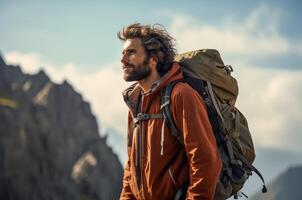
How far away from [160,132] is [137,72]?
0.84m

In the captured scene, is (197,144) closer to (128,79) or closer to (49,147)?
(128,79)

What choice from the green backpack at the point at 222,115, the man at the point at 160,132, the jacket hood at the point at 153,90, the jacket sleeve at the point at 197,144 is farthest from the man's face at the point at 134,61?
the jacket sleeve at the point at 197,144

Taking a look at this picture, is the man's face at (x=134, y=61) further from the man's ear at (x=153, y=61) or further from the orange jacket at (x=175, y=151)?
the orange jacket at (x=175, y=151)

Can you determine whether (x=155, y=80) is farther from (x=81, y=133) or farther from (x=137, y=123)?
(x=81, y=133)

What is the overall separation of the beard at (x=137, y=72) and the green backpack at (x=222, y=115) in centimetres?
43

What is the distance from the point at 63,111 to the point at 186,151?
18121 centimetres

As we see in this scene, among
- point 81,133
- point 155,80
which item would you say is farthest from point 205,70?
point 81,133

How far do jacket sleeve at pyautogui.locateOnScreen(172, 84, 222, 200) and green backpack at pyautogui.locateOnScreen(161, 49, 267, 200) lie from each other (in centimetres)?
17

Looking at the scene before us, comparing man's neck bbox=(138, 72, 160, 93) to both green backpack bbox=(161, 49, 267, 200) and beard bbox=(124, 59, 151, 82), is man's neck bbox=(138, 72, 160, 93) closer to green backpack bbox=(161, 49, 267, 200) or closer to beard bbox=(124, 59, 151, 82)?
beard bbox=(124, 59, 151, 82)

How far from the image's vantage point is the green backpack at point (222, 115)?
681cm

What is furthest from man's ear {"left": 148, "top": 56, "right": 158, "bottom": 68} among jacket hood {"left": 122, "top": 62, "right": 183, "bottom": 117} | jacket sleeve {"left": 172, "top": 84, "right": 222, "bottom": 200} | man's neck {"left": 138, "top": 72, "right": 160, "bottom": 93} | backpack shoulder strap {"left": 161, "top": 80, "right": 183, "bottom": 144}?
jacket sleeve {"left": 172, "top": 84, "right": 222, "bottom": 200}

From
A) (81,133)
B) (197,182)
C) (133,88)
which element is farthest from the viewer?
(81,133)

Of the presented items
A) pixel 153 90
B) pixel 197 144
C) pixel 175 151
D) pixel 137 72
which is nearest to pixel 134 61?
pixel 137 72

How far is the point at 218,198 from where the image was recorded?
6664 millimetres
